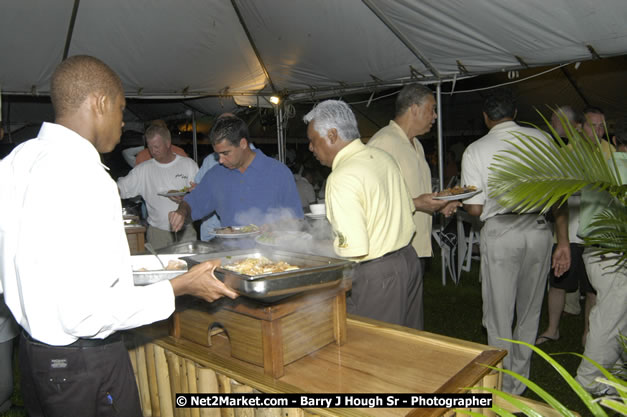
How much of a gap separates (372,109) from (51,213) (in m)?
Answer: 7.87

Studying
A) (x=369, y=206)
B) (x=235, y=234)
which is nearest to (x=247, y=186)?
(x=235, y=234)

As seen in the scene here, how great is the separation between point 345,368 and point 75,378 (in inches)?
36.0

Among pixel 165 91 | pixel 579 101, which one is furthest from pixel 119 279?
pixel 579 101

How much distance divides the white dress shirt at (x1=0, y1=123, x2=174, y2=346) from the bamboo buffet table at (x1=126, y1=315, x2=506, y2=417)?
1.55ft

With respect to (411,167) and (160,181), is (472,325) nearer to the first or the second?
(411,167)

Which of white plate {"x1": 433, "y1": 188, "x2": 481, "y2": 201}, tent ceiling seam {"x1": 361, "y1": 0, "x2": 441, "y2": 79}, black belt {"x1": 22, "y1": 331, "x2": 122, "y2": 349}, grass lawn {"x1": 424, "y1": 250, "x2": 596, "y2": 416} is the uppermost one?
tent ceiling seam {"x1": 361, "y1": 0, "x2": 441, "y2": 79}

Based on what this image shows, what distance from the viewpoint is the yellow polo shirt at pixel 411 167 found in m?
3.38

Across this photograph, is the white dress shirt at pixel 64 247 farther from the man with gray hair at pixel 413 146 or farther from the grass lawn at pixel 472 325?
the grass lawn at pixel 472 325

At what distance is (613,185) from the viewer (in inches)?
83.7

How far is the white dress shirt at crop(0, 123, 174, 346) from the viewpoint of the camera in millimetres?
1289

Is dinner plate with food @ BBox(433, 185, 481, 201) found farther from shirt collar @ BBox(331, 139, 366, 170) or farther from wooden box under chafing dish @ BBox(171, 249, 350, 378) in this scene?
wooden box under chafing dish @ BBox(171, 249, 350, 378)

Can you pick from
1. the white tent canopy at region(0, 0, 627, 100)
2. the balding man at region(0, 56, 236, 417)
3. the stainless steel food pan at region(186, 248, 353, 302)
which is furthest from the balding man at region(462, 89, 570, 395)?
the balding man at region(0, 56, 236, 417)

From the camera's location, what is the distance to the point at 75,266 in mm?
1296

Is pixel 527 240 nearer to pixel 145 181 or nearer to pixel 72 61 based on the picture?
pixel 72 61
